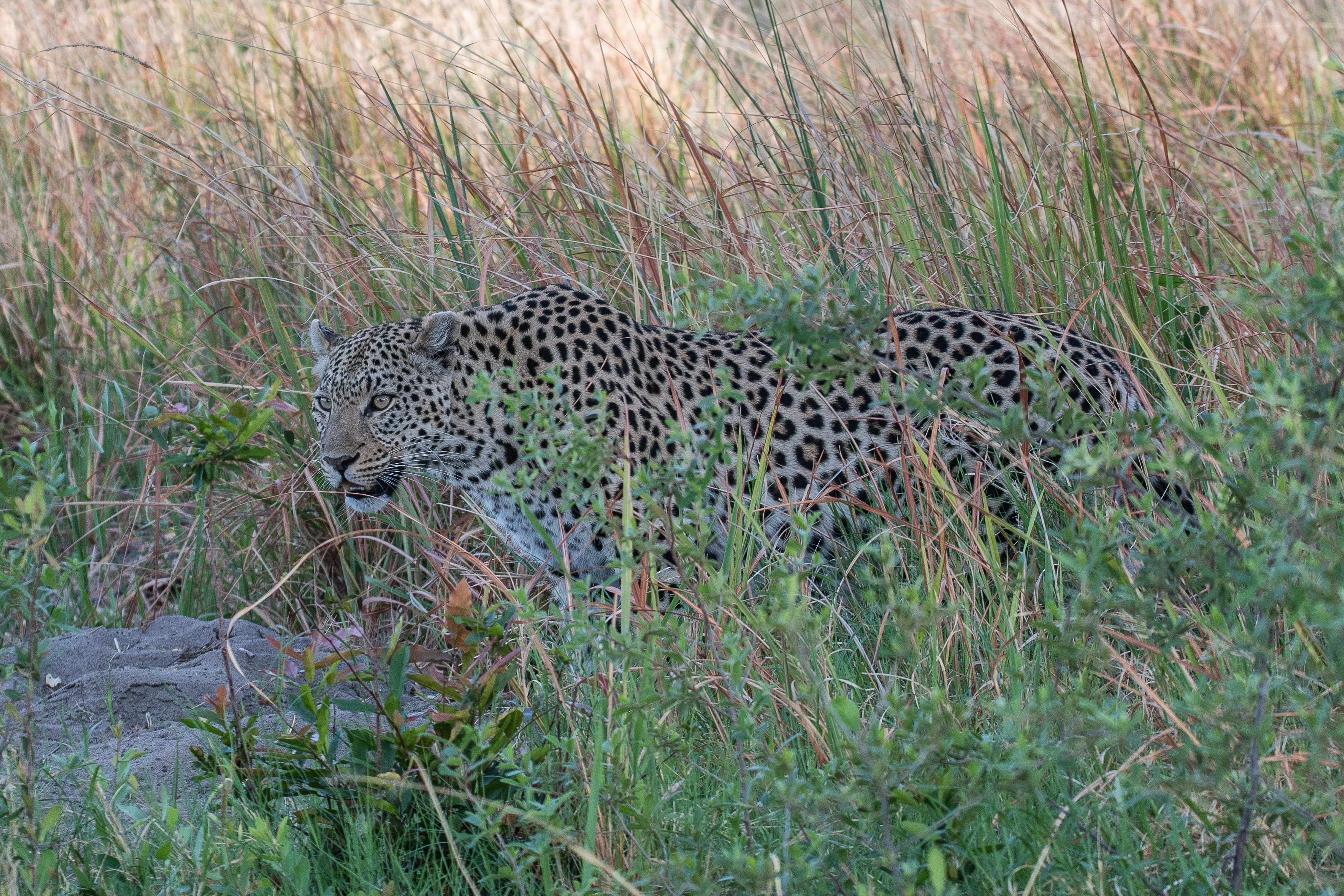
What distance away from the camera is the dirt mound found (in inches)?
134

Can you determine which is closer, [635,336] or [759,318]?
[759,318]

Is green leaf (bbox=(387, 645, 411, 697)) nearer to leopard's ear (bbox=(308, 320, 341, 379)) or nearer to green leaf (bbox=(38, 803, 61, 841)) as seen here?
green leaf (bbox=(38, 803, 61, 841))

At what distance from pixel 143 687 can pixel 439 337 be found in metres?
1.46

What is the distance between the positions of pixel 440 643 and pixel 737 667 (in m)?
2.23

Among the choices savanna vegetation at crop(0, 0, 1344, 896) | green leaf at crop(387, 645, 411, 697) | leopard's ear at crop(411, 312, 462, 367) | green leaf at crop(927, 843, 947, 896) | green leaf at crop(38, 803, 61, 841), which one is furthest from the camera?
leopard's ear at crop(411, 312, 462, 367)

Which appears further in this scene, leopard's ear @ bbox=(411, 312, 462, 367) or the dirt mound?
leopard's ear @ bbox=(411, 312, 462, 367)

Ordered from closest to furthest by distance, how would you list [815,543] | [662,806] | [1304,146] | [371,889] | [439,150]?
[371,889]
[662,806]
[815,543]
[439,150]
[1304,146]

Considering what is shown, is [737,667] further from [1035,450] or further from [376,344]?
[376,344]

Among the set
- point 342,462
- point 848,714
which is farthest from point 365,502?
point 848,714

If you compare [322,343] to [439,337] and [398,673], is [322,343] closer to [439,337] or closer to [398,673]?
[439,337]

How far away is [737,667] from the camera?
2.21 meters

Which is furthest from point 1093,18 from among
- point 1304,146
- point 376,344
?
point 376,344

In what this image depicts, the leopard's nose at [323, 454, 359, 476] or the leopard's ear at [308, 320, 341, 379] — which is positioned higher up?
the leopard's ear at [308, 320, 341, 379]

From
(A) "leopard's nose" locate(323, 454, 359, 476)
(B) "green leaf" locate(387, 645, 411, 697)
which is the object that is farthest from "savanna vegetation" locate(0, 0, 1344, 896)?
(A) "leopard's nose" locate(323, 454, 359, 476)
